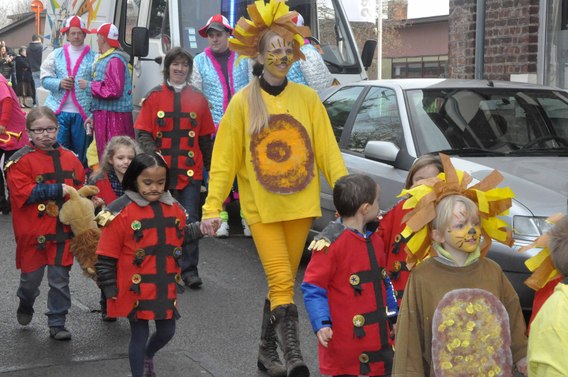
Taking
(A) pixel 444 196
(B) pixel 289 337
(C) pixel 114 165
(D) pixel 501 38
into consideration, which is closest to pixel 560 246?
(A) pixel 444 196

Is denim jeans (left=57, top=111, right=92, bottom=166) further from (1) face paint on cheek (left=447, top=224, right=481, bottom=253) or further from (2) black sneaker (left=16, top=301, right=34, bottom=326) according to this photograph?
(1) face paint on cheek (left=447, top=224, right=481, bottom=253)

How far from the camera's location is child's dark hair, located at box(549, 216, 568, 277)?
11.0ft

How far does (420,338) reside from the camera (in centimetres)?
390

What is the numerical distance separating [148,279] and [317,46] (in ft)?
19.9

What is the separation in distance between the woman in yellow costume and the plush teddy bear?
112cm

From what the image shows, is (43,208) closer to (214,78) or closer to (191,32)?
(214,78)

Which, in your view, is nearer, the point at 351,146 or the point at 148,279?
the point at 148,279

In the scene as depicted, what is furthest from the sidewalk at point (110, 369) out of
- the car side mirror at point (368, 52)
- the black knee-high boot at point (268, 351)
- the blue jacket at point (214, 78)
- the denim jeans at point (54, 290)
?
the car side mirror at point (368, 52)

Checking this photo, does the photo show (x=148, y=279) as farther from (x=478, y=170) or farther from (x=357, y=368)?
(x=478, y=170)

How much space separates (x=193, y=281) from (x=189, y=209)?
56 centimetres

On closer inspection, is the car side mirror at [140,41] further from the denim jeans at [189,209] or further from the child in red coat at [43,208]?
the child in red coat at [43,208]

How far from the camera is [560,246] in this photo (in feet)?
11.1

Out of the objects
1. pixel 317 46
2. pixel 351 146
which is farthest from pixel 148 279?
pixel 317 46

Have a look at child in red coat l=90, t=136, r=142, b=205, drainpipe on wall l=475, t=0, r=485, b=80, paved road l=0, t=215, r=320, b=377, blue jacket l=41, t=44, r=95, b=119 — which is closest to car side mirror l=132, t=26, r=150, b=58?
blue jacket l=41, t=44, r=95, b=119
